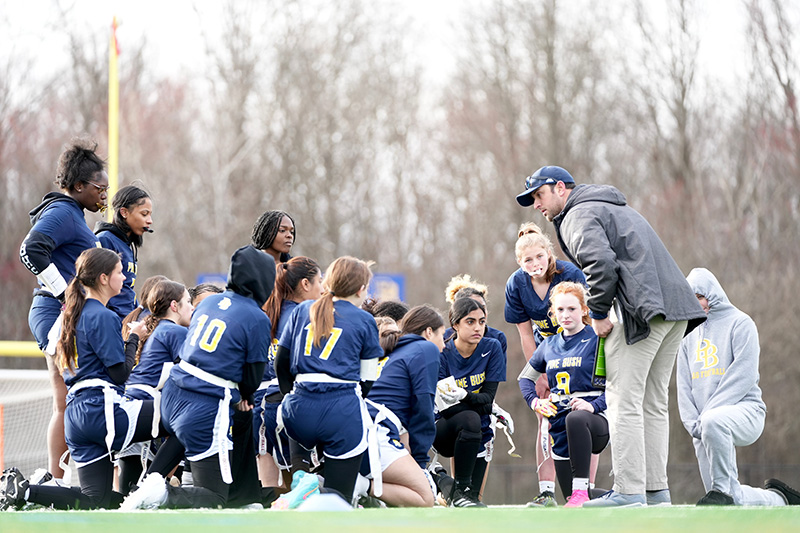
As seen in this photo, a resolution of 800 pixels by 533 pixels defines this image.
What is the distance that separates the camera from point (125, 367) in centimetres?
632

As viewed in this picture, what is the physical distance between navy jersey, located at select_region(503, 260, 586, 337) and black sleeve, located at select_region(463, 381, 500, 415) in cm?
54

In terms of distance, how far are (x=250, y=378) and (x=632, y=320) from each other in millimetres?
2344

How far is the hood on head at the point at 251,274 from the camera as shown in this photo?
20.6 feet

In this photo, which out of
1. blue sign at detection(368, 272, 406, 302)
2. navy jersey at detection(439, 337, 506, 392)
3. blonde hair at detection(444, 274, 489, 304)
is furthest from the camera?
blue sign at detection(368, 272, 406, 302)

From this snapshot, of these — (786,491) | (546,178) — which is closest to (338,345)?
(546,178)

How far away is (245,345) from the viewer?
20.4ft

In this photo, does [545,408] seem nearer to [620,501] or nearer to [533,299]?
[533,299]

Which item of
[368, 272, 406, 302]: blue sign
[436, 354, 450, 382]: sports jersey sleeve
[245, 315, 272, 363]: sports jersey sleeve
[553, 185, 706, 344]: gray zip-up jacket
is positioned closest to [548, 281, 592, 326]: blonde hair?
[436, 354, 450, 382]: sports jersey sleeve

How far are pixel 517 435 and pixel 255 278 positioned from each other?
20.6 metres

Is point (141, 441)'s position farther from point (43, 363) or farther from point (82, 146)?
point (43, 363)

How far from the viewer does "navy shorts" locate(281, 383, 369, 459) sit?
20.2 ft

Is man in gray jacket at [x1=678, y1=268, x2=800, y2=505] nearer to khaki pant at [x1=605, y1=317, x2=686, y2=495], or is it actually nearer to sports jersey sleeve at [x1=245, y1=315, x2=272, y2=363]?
khaki pant at [x1=605, y1=317, x2=686, y2=495]

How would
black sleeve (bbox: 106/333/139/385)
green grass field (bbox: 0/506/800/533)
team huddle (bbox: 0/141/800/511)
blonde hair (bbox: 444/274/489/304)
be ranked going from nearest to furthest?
1. green grass field (bbox: 0/506/800/533)
2. team huddle (bbox: 0/141/800/511)
3. black sleeve (bbox: 106/333/139/385)
4. blonde hair (bbox: 444/274/489/304)

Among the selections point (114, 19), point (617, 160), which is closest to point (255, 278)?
point (114, 19)
